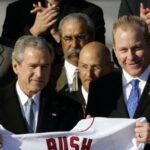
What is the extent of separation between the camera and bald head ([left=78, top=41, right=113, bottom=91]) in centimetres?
611

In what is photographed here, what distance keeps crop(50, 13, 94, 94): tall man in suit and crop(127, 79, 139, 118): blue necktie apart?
1414 mm

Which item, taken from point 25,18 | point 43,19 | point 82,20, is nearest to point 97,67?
point 82,20

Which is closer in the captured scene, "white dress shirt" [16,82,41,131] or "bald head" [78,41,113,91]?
"white dress shirt" [16,82,41,131]

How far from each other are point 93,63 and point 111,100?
1198 mm

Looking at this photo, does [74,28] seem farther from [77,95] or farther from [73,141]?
[73,141]

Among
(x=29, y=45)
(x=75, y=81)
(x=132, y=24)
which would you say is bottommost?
(x=75, y=81)

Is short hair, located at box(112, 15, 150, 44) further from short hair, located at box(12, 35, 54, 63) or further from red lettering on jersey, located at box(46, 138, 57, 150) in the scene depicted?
red lettering on jersey, located at box(46, 138, 57, 150)

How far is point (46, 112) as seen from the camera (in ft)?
16.8

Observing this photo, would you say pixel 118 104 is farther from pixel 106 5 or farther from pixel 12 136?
pixel 106 5

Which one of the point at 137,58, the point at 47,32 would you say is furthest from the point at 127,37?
Result: the point at 47,32

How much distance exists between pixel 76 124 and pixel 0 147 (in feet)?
1.89

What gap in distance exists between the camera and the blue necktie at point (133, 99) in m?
4.91

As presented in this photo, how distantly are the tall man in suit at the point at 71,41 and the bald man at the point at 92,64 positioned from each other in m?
0.15

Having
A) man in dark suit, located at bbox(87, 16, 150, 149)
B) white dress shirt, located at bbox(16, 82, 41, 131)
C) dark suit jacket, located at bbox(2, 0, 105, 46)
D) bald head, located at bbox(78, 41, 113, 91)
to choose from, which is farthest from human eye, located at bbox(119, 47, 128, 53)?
dark suit jacket, located at bbox(2, 0, 105, 46)
